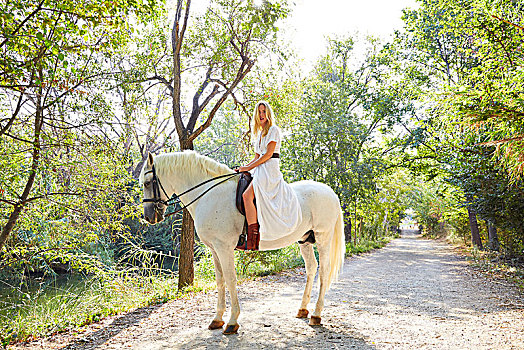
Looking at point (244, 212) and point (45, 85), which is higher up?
point (45, 85)

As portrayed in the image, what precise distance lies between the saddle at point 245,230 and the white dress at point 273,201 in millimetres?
94

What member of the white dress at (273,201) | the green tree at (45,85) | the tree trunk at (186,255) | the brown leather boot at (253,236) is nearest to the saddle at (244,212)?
the brown leather boot at (253,236)

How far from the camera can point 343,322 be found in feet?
15.6

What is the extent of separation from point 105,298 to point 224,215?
377cm

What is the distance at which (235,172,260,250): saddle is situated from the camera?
4285 millimetres

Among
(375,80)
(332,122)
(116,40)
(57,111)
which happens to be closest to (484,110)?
(116,40)

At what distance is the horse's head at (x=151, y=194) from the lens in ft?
14.0

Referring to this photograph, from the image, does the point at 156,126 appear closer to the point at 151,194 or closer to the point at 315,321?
the point at 151,194

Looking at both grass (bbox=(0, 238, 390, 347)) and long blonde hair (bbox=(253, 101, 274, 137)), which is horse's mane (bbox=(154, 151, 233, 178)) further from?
grass (bbox=(0, 238, 390, 347))

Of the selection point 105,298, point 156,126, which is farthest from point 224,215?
point 156,126

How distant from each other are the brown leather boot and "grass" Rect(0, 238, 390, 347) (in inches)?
114

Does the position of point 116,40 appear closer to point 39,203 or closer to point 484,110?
point 39,203

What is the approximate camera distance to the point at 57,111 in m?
5.37

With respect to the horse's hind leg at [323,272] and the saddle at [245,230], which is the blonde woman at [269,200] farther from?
the horse's hind leg at [323,272]
